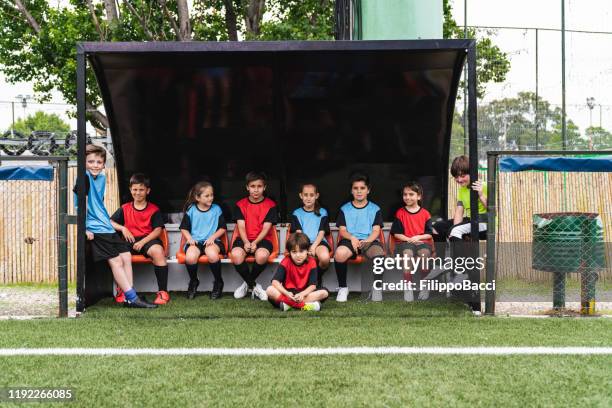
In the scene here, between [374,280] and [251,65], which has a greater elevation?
[251,65]

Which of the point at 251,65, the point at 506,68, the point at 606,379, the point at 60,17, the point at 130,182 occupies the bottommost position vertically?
the point at 606,379

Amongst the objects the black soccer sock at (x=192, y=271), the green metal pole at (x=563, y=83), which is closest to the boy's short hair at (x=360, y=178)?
the black soccer sock at (x=192, y=271)

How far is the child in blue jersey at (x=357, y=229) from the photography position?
6.66 meters

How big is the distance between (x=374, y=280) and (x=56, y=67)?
16083 millimetres

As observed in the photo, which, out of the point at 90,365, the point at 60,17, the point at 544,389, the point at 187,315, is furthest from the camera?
the point at 60,17

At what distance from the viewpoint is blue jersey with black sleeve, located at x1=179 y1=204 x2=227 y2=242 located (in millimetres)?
7000

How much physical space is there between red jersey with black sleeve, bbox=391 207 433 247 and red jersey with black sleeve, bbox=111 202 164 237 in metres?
2.43

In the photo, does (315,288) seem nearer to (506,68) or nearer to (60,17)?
(506,68)

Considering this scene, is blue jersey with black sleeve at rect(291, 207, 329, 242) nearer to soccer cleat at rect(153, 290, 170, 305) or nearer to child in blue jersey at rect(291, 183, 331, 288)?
child in blue jersey at rect(291, 183, 331, 288)

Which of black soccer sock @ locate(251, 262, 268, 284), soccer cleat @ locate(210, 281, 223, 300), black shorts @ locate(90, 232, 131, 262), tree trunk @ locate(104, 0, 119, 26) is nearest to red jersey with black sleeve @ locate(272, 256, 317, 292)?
black soccer sock @ locate(251, 262, 268, 284)

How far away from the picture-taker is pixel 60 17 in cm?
1941

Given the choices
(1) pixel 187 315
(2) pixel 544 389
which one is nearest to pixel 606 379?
(2) pixel 544 389

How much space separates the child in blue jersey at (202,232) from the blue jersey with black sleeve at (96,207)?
37.4 inches

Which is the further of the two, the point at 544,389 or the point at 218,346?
the point at 218,346
